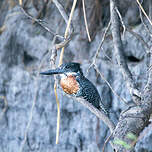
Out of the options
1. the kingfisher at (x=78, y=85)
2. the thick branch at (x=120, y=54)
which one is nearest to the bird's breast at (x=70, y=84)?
the kingfisher at (x=78, y=85)

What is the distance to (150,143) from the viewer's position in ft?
11.1

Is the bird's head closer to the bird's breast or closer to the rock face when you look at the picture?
the bird's breast

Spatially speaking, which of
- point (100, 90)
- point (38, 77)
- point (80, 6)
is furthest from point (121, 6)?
point (38, 77)

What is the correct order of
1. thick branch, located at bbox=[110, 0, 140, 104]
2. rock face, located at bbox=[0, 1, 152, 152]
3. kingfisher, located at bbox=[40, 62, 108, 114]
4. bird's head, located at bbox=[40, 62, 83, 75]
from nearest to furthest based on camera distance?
thick branch, located at bbox=[110, 0, 140, 104] → bird's head, located at bbox=[40, 62, 83, 75] → kingfisher, located at bbox=[40, 62, 108, 114] → rock face, located at bbox=[0, 1, 152, 152]

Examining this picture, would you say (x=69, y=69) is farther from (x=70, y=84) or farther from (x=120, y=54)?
(x=120, y=54)

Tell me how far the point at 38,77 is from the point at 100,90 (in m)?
0.59

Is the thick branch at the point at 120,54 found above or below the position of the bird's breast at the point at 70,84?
above

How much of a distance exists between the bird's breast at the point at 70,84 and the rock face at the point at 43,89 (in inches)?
19.4

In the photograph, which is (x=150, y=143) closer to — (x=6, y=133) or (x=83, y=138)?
(x=83, y=138)

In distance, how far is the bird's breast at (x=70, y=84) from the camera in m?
3.11

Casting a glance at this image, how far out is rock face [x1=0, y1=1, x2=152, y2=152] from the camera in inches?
142

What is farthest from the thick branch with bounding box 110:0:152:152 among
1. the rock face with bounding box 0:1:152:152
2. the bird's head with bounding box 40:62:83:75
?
the rock face with bounding box 0:1:152:152

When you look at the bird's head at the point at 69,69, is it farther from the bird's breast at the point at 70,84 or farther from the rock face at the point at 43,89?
the rock face at the point at 43,89

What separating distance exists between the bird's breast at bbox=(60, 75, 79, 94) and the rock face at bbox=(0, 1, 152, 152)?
0.49m
